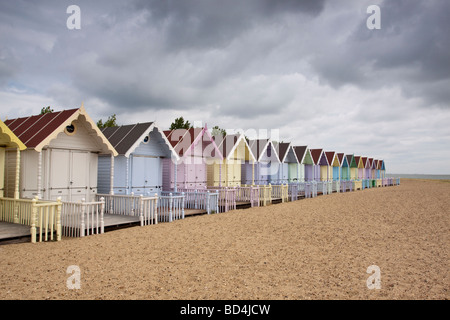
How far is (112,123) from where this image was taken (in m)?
41.6

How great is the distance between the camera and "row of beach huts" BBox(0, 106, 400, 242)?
35.9 feet

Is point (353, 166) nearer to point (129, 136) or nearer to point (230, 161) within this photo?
point (230, 161)

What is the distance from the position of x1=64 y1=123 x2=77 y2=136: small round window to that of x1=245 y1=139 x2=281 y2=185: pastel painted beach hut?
15.7 m

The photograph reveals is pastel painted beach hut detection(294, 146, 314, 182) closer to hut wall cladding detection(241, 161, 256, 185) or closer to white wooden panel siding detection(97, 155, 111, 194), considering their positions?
hut wall cladding detection(241, 161, 256, 185)

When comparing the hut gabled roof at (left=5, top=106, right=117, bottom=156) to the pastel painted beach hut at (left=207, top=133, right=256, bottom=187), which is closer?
the hut gabled roof at (left=5, top=106, right=117, bottom=156)

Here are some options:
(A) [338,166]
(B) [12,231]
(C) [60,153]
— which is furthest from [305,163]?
(B) [12,231]

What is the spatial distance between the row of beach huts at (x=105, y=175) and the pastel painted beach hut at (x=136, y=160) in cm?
5

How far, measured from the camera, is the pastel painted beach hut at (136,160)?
1552 centimetres

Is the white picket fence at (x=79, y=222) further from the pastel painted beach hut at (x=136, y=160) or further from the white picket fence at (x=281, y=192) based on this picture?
the white picket fence at (x=281, y=192)

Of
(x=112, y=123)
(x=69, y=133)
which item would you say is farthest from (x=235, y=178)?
(x=112, y=123)

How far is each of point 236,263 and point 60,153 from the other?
9.51m

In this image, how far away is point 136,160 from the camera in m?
16.6

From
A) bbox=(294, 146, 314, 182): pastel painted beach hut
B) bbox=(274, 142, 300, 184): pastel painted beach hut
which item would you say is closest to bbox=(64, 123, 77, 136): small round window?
bbox=(274, 142, 300, 184): pastel painted beach hut
